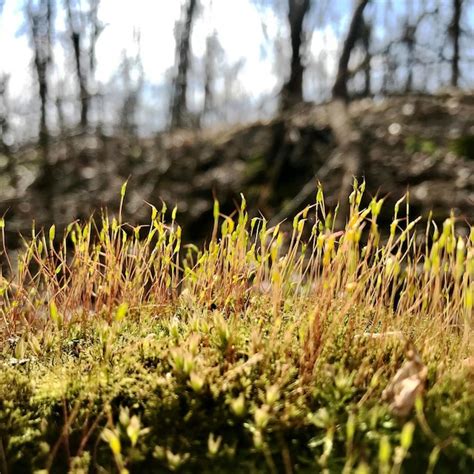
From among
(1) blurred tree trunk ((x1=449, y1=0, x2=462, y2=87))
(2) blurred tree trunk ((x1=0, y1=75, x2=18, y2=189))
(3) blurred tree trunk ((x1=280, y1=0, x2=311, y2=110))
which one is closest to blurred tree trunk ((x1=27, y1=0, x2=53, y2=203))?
(2) blurred tree trunk ((x1=0, y1=75, x2=18, y2=189))

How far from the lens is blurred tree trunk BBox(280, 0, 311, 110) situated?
8.04 meters

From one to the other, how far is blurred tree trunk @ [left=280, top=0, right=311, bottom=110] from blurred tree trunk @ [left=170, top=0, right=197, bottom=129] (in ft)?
13.6

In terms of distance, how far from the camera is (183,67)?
40.1ft

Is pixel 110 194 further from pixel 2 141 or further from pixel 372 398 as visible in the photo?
pixel 372 398

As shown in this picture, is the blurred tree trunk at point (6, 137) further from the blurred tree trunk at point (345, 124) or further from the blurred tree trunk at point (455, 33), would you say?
the blurred tree trunk at point (455, 33)

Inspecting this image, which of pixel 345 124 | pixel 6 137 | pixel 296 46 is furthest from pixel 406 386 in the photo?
pixel 6 137

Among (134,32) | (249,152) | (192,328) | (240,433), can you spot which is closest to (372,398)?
(240,433)

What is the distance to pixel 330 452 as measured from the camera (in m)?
1.28

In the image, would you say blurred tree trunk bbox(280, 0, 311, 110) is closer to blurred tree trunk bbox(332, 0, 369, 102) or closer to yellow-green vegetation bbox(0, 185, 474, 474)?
blurred tree trunk bbox(332, 0, 369, 102)

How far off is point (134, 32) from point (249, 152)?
907 centimetres

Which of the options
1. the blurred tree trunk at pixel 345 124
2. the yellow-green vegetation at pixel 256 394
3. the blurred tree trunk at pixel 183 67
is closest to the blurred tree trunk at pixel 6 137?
the blurred tree trunk at pixel 183 67

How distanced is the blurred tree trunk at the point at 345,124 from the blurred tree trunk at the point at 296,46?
0.93m

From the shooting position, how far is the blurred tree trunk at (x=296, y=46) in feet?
26.4

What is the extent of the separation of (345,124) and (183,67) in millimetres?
6985
